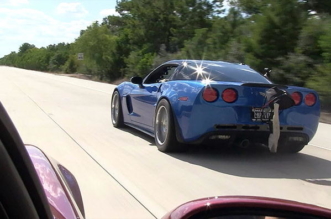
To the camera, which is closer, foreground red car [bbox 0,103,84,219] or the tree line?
foreground red car [bbox 0,103,84,219]

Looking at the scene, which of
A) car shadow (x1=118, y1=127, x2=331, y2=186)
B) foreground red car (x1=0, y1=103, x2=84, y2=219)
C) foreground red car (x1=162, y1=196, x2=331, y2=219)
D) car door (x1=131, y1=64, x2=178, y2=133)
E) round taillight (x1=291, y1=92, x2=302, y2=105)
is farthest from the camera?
car door (x1=131, y1=64, x2=178, y2=133)

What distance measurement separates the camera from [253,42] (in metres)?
22.0

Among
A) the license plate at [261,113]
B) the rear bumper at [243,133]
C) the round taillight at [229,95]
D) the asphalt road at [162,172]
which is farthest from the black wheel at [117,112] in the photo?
the license plate at [261,113]

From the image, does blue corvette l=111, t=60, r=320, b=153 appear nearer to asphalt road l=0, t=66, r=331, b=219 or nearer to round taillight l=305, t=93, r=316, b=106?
round taillight l=305, t=93, r=316, b=106

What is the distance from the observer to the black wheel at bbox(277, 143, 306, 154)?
7.51 metres

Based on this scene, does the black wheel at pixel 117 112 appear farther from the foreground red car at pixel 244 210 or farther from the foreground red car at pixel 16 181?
the foreground red car at pixel 16 181

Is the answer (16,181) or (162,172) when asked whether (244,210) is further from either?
(162,172)

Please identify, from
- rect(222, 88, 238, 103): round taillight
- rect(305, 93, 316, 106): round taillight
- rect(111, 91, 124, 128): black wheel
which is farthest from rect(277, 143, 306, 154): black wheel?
rect(111, 91, 124, 128): black wheel

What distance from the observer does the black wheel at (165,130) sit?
733 cm

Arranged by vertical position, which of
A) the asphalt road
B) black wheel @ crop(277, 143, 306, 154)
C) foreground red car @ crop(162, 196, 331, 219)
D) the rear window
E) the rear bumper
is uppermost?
the rear window

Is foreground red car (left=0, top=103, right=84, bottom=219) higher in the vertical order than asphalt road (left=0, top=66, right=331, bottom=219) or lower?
higher

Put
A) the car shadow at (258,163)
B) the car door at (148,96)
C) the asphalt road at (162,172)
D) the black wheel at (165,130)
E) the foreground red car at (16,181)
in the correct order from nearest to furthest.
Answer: the foreground red car at (16,181) → the asphalt road at (162,172) → the car shadow at (258,163) → the black wheel at (165,130) → the car door at (148,96)

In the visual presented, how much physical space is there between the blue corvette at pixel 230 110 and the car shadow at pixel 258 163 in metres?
0.24

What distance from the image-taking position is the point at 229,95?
6.79m
